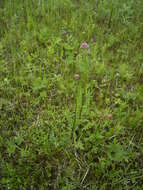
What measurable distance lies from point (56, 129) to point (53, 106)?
293 mm

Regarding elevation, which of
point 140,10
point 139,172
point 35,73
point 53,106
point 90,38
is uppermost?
point 140,10

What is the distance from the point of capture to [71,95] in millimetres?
2074

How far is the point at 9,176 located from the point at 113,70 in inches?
62.5

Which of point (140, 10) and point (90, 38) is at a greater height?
→ point (140, 10)

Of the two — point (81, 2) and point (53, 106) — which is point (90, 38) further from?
point (53, 106)

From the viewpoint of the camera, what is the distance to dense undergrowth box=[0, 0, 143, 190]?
1.59m

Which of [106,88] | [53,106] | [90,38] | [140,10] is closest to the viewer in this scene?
[53,106]

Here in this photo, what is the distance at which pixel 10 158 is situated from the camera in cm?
164

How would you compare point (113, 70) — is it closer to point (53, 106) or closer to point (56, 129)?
point (53, 106)

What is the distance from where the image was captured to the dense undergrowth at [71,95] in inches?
62.6

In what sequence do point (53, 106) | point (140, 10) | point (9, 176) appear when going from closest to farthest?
point (9, 176) → point (53, 106) → point (140, 10)

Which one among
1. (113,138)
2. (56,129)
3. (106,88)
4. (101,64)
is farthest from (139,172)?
(101,64)

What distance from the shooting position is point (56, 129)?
1784mm

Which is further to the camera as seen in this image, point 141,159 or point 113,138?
point 113,138
